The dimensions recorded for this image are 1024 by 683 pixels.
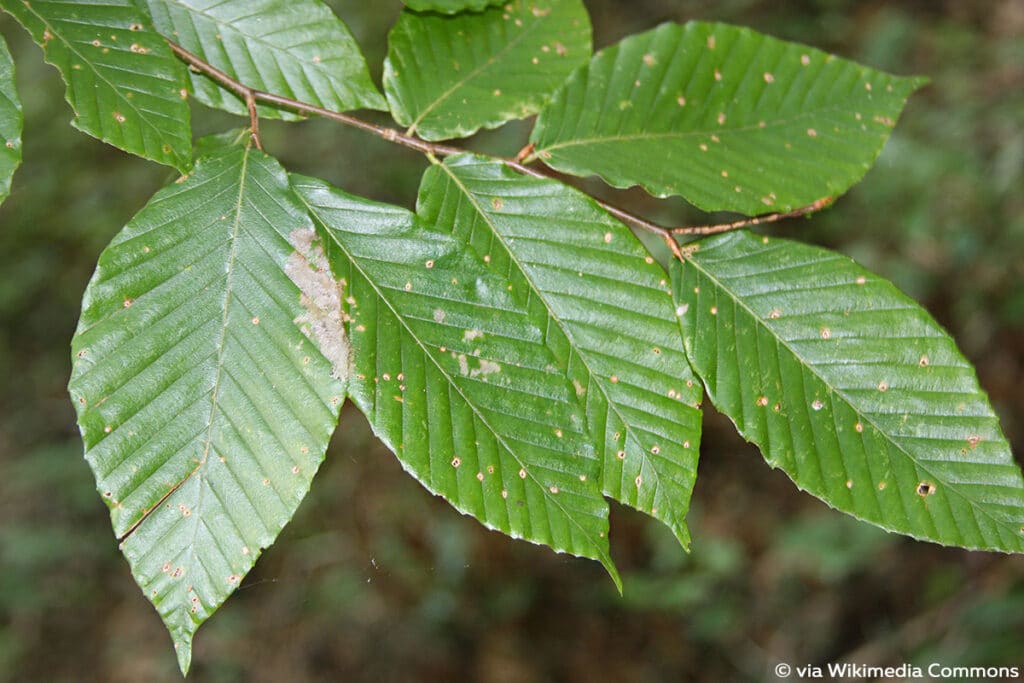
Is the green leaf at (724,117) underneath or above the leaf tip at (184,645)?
above

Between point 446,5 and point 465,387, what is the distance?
53cm

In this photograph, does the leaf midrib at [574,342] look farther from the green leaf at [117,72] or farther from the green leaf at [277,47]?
the green leaf at [117,72]

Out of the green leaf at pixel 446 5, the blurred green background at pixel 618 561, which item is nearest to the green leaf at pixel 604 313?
the green leaf at pixel 446 5

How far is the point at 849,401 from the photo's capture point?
0.95 meters

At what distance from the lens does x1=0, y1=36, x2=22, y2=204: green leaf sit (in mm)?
798

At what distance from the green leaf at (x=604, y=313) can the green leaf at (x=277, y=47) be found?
0.19 m

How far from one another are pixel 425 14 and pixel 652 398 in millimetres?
609

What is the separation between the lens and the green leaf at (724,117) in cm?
103

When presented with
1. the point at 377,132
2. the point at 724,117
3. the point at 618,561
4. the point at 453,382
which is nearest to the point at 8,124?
the point at 377,132

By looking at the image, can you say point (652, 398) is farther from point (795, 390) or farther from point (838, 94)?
point (838, 94)

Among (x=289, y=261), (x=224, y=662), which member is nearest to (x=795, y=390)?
(x=289, y=261)

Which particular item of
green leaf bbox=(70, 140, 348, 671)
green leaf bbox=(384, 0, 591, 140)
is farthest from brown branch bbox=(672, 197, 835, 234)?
green leaf bbox=(70, 140, 348, 671)

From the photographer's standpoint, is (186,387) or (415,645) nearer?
(186,387)

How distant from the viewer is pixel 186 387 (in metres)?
0.84
